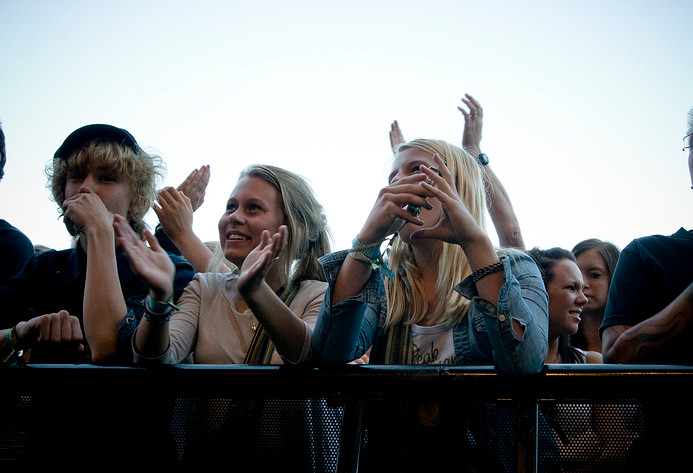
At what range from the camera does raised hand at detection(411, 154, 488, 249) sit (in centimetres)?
164

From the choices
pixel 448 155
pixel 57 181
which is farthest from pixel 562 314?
pixel 57 181

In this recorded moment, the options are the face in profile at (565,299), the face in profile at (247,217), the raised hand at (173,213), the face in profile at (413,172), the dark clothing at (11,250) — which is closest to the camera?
the face in profile at (413,172)

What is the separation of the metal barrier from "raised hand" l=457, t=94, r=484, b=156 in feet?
8.50

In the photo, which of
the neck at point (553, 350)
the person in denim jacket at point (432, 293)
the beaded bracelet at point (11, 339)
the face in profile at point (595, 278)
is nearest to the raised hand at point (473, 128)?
the face in profile at point (595, 278)

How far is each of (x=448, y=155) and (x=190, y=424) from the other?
1472 millimetres

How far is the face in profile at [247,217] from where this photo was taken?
90.9 inches

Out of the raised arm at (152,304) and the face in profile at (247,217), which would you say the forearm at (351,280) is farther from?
the face in profile at (247,217)

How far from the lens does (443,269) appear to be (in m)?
2.18

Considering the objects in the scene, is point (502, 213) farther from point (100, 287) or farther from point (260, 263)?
point (100, 287)

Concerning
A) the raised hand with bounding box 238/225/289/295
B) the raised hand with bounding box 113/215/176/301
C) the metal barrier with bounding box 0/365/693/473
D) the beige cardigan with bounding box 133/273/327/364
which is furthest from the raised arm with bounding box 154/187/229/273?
the metal barrier with bounding box 0/365/693/473

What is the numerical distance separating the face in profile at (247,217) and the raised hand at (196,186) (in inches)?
44.0

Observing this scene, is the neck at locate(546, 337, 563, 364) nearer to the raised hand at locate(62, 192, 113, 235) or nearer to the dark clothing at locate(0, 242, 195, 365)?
the dark clothing at locate(0, 242, 195, 365)

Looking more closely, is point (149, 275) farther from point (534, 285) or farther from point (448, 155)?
point (448, 155)

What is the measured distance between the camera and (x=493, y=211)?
3426 millimetres
